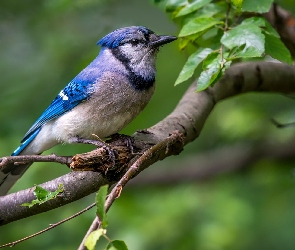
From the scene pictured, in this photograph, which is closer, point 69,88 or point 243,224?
point 69,88

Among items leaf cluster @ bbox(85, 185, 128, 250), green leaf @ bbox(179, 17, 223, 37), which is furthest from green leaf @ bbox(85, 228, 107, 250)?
green leaf @ bbox(179, 17, 223, 37)

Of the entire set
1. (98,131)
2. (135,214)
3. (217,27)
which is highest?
(217,27)

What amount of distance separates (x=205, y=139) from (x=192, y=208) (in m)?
1.23

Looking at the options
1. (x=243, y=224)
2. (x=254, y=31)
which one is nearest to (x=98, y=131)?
(x=254, y=31)

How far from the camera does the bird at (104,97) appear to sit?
138 inches

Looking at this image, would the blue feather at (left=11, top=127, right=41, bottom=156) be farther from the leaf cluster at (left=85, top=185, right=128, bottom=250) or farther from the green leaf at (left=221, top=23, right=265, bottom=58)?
the leaf cluster at (left=85, top=185, right=128, bottom=250)

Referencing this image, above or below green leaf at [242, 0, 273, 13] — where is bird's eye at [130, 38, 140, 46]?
below

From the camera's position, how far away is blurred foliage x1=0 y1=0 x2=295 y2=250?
15.4 feet

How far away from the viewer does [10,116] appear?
203 inches

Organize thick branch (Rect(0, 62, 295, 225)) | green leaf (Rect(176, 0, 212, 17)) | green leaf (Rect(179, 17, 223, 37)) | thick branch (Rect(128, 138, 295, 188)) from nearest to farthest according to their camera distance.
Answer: thick branch (Rect(0, 62, 295, 225))
green leaf (Rect(179, 17, 223, 37))
green leaf (Rect(176, 0, 212, 17))
thick branch (Rect(128, 138, 295, 188))

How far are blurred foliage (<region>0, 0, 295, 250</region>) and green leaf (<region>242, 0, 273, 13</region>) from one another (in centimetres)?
142

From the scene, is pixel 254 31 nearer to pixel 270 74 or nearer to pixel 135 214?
pixel 270 74

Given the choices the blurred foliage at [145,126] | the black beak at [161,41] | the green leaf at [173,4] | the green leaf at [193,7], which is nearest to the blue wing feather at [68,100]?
the black beak at [161,41]

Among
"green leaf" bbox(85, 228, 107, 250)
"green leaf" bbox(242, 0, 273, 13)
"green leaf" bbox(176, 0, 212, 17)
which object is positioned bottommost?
"green leaf" bbox(242, 0, 273, 13)
